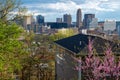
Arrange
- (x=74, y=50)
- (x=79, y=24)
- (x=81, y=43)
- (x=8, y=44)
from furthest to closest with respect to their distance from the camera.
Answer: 1. (x=79, y=24)
2. (x=81, y=43)
3. (x=74, y=50)
4. (x=8, y=44)

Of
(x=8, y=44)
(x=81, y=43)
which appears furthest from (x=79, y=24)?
(x=8, y=44)

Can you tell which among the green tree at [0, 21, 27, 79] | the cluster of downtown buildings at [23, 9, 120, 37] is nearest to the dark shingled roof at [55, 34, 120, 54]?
the green tree at [0, 21, 27, 79]

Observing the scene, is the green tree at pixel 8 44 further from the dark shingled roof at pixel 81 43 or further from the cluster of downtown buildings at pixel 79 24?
the cluster of downtown buildings at pixel 79 24

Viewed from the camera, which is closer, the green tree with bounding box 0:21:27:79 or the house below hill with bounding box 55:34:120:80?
the green tree with bounding box 0:21:27:79

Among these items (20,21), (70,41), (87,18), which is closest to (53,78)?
(70,41)

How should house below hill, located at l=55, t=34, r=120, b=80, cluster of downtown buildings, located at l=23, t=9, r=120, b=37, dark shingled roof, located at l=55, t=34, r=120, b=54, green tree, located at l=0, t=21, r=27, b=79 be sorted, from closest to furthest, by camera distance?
green tree, located at l=0, t=21, r=27, b=79
house below hill, located at l=55, t=34, r=120, b=80
dark shingled roof, located at l=55, t=34, r=120, b=54
cluster of downtown buildings, located at l=23, t=9, r=120, b=37

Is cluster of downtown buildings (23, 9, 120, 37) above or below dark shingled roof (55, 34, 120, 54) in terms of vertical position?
below

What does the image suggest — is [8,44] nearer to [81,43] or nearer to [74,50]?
[74,50]

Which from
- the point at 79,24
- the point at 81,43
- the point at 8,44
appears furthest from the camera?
the point at 79,24

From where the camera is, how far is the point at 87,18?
15375cm

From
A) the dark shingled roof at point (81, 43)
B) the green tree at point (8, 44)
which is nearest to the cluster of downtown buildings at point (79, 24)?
the dark shingled roof at point (81, 43)

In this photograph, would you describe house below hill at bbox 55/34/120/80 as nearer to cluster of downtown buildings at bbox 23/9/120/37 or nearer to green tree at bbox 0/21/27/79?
green tree at bbox 0/21/27/79

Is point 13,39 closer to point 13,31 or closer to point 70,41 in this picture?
point 13,31

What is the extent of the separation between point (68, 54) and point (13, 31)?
22.6 feet
